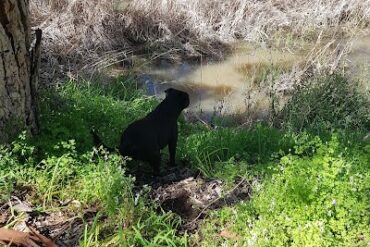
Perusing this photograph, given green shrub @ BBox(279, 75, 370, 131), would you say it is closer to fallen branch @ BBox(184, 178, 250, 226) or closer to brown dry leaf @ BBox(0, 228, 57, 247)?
fallen branch @ BBox(184, 178, 250, 226)

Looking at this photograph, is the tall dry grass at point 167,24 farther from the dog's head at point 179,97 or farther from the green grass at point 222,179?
the green grass at point 222,179

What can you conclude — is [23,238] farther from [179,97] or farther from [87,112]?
[87,112]

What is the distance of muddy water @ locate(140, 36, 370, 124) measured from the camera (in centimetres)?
785

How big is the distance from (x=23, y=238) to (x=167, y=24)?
291 inches

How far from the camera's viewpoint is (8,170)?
375 cm

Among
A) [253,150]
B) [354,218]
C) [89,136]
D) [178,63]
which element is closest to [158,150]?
[89,136]

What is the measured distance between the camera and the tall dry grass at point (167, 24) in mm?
9062

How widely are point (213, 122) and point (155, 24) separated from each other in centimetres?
344

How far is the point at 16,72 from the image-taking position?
3.89 m

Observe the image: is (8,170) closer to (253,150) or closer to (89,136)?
(89,136)

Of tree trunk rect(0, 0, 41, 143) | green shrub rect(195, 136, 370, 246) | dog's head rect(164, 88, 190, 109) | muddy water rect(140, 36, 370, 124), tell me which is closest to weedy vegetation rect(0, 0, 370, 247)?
green shrub rect(195, 136, 370, 246)

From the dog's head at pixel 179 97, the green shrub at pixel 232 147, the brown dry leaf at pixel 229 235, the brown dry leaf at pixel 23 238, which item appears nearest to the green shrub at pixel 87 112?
the dog's head at pixel 179 97

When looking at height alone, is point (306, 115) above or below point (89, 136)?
below

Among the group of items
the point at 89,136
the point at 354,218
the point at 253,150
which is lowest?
the point at 253,150
